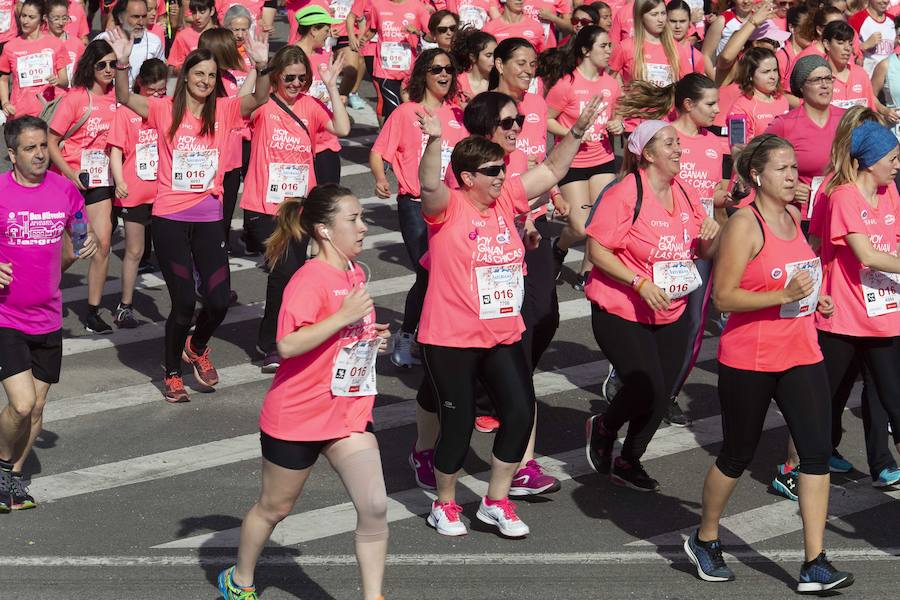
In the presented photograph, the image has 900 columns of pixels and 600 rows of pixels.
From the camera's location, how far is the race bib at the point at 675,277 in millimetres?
7910

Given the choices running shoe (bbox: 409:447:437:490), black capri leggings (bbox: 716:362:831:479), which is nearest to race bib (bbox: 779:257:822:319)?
black capri leggings (bbox: 716:362:831:479)

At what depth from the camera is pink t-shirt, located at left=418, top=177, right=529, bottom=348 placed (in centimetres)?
738

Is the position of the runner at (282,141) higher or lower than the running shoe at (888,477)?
higher

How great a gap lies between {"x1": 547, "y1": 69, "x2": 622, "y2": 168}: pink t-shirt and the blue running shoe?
5.44 metres

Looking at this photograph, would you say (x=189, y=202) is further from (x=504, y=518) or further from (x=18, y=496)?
(x=504, y=518)

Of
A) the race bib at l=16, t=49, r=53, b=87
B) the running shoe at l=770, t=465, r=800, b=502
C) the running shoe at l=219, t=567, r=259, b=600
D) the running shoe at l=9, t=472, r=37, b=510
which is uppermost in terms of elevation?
the race bib at l=16, t=49, r=53, b=87

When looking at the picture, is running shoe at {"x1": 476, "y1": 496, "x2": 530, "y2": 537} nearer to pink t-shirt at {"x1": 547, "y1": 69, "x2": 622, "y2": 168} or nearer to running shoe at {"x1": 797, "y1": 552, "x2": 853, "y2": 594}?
running shoe at {"x1": 797, "y1": 552, "x2": 853, "y2": 594}

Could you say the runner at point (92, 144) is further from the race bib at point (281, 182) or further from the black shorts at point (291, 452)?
the black shorts at point (291, 452)

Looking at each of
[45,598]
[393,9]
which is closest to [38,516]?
[45,598]

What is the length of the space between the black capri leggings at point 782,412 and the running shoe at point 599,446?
1.42m

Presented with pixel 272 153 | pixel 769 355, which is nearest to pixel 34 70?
pixel 272 153

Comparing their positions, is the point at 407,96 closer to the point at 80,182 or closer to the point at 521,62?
the point at 521,62

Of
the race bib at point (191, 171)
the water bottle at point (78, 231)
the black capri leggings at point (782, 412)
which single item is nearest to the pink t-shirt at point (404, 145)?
the race bib at point (191, 171)

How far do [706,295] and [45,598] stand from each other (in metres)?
4.55
